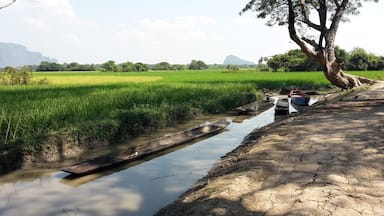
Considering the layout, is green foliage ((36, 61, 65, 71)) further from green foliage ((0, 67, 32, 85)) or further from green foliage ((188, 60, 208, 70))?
green foliage ((0, 67, 32, 85))

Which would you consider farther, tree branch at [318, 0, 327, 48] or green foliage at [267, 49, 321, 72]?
green foliage at [267, 49, 321, 72]

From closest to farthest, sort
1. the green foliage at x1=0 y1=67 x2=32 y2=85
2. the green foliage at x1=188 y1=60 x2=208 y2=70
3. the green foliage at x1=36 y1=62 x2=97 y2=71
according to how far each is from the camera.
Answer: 1. the green foliage at x1=0 y1=67 x2=32 y2=85
2. the green foliage at x1=36 y1=62 x2=97 y2=71
3. the green foliage at x1=188 y1=60 x2=208 y2=70

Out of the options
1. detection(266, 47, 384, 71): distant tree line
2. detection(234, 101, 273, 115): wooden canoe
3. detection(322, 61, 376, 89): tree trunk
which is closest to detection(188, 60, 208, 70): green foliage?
detection(266, 47, 384, 71): distant tree line

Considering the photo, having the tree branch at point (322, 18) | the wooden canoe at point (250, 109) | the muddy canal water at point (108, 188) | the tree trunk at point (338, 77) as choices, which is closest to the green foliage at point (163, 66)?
the tree trunk at point (338, 77)

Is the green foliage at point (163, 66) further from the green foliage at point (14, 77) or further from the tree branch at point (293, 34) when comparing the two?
the tree branch at point (293, 34)

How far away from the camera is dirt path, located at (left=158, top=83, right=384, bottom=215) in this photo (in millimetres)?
3420

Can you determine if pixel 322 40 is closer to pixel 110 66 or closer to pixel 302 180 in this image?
pixel 302 180

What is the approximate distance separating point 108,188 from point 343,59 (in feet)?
157

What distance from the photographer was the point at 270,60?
58.4 meters

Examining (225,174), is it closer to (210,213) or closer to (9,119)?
(210,213)

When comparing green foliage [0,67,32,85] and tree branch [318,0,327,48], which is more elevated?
tree branch [318,0,327,48]

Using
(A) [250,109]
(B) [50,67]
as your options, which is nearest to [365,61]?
(A) [250,109]

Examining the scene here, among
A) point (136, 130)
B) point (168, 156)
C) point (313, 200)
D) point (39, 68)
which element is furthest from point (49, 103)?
point (39, 68)

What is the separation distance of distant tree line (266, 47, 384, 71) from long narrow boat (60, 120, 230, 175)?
131 feet
